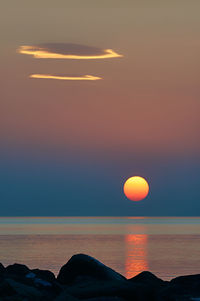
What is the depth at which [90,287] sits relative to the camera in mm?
13828

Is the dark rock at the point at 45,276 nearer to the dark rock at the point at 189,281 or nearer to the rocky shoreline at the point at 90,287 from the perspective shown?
the rocky shoreline at the point at 90,287

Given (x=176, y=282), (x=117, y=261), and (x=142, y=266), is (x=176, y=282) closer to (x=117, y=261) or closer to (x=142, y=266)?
(x=142, y=266)

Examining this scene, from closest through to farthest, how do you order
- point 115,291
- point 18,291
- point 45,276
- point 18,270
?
point 18,291 → point 115,291 → point 45,276 → point 18,270

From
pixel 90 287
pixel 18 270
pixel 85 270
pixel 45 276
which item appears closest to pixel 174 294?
pixel 90 287

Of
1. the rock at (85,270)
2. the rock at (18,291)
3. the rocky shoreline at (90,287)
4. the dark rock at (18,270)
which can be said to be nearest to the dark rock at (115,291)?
the rocky shoreline at (90,287)

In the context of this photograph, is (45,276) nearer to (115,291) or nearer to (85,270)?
(85,270)

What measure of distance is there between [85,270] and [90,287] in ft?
8.28

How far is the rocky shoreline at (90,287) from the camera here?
1341 cm

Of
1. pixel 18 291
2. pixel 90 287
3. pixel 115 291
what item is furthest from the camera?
pixel 90 287

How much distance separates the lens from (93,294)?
13.5m

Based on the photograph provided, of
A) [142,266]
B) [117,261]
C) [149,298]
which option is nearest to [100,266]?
[149,298]

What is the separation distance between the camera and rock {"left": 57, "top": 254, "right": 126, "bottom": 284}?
16.1 metres

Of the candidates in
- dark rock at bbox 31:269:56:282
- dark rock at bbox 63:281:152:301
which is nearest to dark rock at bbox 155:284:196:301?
dark rock at bbox 63:281:152:301

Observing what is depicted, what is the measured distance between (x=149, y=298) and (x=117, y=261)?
37.0 m
